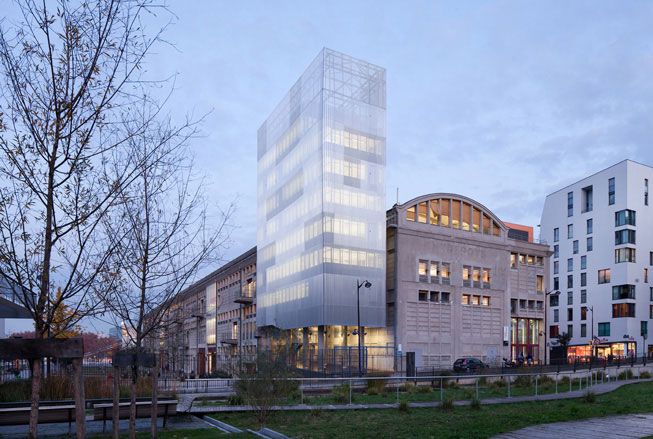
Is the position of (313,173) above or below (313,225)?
above

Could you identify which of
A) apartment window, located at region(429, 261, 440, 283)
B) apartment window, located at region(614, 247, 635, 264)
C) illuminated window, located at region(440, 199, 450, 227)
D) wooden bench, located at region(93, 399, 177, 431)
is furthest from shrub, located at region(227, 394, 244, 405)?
apartment window, located at region(614, 247, 635, 264)

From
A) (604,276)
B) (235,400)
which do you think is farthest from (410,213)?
(235,400)

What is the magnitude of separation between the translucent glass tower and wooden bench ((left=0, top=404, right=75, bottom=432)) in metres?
43.8

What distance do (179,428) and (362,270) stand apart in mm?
47230

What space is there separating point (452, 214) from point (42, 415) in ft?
198

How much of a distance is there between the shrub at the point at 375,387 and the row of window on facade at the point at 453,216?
37543mm

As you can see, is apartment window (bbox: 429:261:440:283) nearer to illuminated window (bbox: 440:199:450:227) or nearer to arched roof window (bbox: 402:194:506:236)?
arched roof window (bbox: 402:194:506:236)

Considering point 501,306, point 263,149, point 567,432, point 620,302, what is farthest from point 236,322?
point 567,432

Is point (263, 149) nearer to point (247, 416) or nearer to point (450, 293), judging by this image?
point (450, 293)

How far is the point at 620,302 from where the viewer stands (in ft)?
297

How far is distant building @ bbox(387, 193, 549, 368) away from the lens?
218 feet

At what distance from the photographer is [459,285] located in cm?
7056

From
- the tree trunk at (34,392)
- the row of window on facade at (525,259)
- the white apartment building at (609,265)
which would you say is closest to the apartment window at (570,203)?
the white apartment building at (609,265)

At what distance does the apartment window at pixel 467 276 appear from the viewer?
2835 inches
